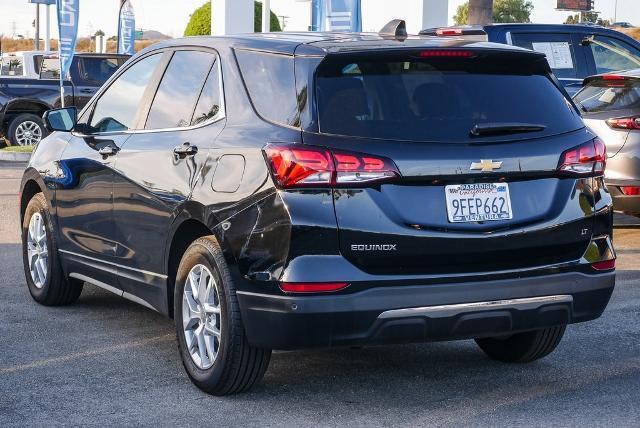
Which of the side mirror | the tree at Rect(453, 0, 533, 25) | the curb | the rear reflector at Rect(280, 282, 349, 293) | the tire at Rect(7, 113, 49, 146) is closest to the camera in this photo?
the rear reflector at Rect(280, 282, 349, 293)

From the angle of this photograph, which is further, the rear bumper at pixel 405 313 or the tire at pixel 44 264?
the tire at pixel 44 264

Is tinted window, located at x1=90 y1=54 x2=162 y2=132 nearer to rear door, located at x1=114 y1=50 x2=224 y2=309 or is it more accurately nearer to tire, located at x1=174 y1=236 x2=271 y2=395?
rear door, located at x1=114 y1=50 x2=224 y2=309

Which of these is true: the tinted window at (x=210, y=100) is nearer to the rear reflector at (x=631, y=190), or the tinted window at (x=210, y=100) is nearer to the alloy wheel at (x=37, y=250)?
the alloy wheel at (x=37, y=250)

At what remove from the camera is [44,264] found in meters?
7.74

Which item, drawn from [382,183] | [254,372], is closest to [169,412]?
[254,372]

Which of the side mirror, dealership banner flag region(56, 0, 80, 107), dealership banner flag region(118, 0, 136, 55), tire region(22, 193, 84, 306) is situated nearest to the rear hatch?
the side mirror

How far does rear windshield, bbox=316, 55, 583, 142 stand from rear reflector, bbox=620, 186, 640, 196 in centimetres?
487

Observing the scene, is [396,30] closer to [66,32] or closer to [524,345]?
[524,345]

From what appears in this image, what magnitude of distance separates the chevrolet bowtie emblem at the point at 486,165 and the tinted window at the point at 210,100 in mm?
1330

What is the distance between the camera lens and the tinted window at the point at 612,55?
1431 centimetres

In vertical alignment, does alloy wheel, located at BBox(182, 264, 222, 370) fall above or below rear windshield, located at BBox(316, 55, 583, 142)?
below

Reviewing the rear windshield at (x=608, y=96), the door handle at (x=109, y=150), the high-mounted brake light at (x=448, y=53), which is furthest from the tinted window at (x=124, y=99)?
the rear windshield at (x=608, y=96)

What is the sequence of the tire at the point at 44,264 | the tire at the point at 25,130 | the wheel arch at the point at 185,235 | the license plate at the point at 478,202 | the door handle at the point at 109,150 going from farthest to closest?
the tire at the point at 25,130 < the tire at the point at 44,264 < the door handle at the point at 109,150 < the wheel arch at the point at 185,235 < the license plate at the point at 478,202

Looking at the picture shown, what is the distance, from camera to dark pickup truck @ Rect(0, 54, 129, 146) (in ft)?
71.9
